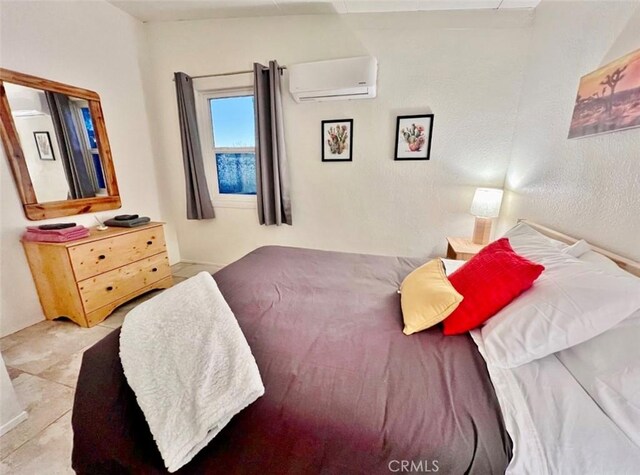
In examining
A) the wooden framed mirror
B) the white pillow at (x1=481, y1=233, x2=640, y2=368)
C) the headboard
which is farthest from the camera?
the wooden framed mirror

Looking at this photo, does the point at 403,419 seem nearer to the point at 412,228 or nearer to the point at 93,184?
the point at 412,228

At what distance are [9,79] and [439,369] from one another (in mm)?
3216

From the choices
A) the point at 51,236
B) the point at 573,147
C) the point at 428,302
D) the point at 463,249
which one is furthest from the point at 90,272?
the point at 573,147

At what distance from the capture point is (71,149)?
2348 millimetres

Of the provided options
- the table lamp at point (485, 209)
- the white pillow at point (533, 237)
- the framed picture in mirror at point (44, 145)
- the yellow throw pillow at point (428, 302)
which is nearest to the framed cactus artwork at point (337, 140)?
the table lamp at point (485, 209)

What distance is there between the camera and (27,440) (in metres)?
1.29

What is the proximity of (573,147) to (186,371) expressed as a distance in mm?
2175

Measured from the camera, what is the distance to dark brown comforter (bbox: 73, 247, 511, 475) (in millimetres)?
692

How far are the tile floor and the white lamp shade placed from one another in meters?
2.90

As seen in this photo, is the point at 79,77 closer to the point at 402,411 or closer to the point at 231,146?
the point at 231,146

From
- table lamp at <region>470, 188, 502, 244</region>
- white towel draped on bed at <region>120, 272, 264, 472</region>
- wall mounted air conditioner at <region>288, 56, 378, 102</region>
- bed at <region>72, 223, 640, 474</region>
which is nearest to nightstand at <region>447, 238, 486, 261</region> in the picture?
table lamp at <region>470, 188, 502, 244</region>

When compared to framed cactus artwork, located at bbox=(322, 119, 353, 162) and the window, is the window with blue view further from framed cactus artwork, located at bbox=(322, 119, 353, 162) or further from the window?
framed cactus artwork, located at bbox=(322, 119, 353, 162)

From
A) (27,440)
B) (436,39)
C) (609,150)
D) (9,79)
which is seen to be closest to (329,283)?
(609,150)

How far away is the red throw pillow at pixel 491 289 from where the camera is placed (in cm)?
106
